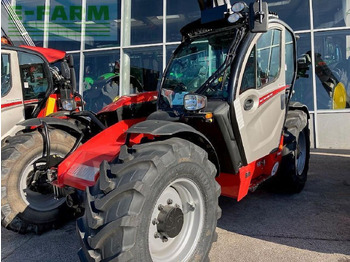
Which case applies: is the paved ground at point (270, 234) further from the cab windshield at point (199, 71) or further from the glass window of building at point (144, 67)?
the glass window of building at point (144, 67)

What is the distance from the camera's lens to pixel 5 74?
173 inches

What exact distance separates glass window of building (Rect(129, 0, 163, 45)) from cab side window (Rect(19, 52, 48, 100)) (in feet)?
16.9

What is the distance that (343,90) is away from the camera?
314 inches

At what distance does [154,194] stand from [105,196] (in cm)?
31

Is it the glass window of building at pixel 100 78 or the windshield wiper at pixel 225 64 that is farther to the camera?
the glass window of building at pixel 100 78

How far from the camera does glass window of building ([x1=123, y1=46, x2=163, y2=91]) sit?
9.37 metres

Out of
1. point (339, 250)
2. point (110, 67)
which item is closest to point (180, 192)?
point (339, 250)

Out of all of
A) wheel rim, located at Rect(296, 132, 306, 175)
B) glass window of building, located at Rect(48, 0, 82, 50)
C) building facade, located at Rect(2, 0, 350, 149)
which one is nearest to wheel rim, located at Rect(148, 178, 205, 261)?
wheel rim, located at Rect(296, 132, 306, 175)

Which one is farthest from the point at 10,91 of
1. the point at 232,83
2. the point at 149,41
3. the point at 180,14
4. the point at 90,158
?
the point at 180,14

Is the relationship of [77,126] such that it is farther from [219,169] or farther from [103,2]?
[103,2]

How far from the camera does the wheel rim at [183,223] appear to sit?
2.19m

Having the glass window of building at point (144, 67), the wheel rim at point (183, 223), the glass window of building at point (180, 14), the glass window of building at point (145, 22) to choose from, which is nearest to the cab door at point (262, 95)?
the wheel rim at point (183, 223)

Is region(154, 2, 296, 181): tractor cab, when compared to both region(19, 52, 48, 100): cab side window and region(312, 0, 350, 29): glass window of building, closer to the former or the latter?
region(19, 52, 48, 100): cab side window

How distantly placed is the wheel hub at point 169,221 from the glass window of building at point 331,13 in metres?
8.05
